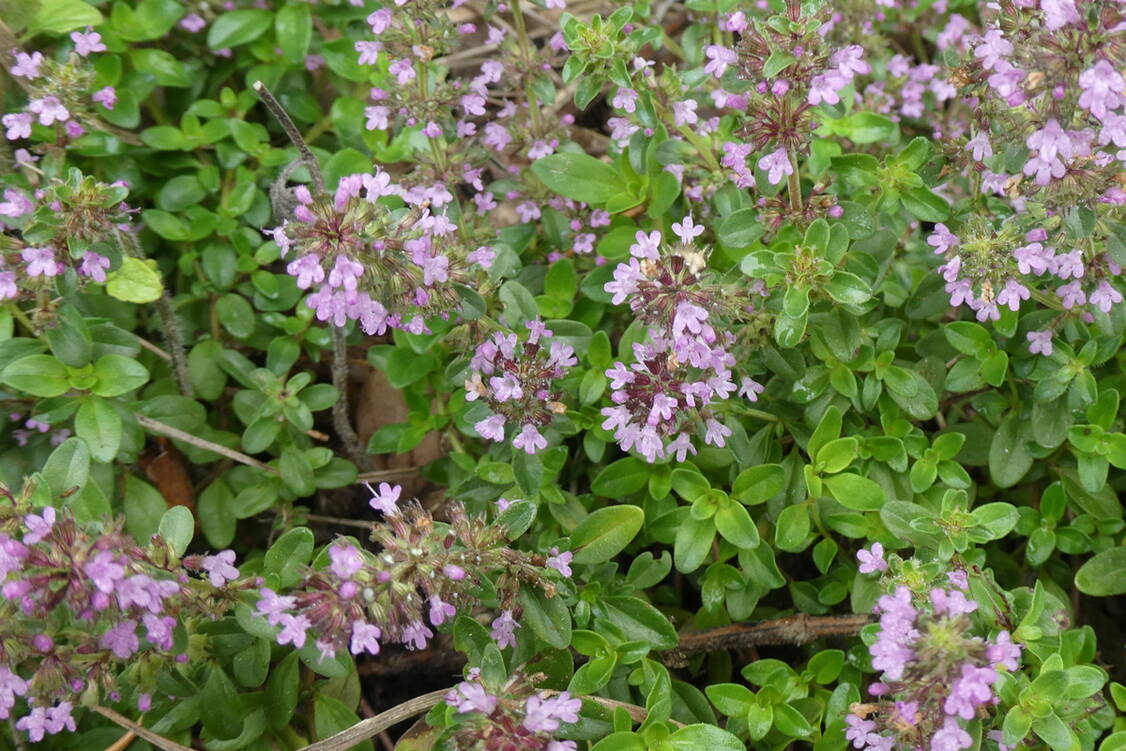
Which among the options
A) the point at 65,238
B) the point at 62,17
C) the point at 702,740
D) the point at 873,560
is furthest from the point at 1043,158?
the point at 62,17

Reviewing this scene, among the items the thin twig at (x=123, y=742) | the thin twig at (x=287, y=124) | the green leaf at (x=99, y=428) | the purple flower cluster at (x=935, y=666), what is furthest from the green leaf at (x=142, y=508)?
the purple flower cluster at (x=935, y=666)

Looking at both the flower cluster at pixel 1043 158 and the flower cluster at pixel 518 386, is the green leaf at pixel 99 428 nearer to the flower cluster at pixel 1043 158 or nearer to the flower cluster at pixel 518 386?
the flower cluster at pixel 518 386

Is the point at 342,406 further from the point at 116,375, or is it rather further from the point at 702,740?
the point at 702,740

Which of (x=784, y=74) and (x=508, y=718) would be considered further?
(x=784, y=74)

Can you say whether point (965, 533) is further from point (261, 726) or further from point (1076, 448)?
point (261, 726)

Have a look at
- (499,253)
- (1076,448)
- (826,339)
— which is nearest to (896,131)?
(826,339)
